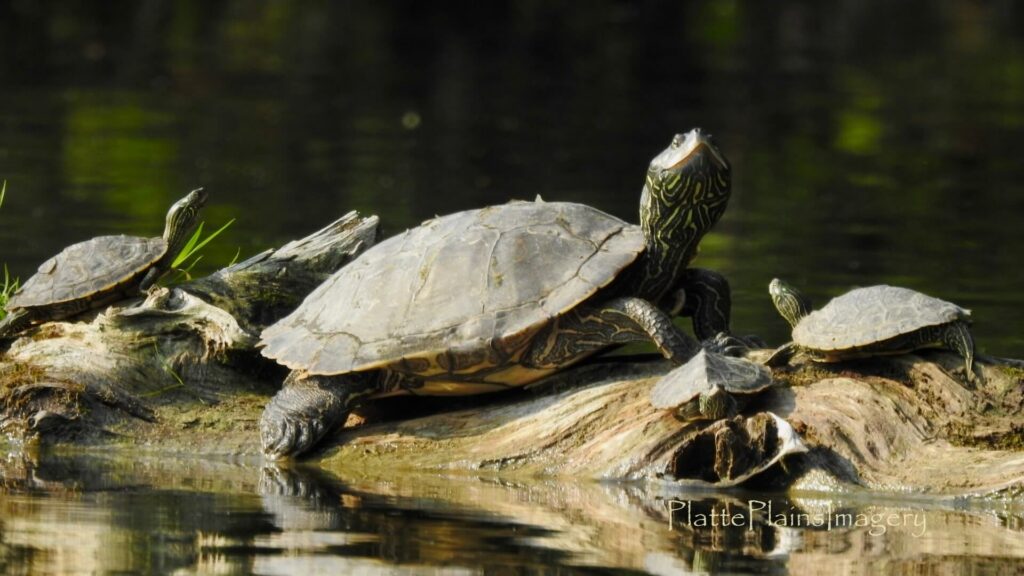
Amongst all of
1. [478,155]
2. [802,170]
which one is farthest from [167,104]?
[802,170]

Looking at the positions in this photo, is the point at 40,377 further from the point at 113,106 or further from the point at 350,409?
the point at 113,106

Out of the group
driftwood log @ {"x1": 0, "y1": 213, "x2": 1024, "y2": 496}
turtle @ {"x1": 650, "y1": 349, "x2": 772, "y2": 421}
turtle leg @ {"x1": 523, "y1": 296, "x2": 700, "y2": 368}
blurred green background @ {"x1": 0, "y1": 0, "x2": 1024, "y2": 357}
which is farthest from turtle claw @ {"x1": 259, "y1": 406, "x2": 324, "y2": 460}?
blurred green background @ {"x1": 0, "y1": 0, "x2": 1024, "y2": 357}

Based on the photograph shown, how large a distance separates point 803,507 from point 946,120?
17.9 meters

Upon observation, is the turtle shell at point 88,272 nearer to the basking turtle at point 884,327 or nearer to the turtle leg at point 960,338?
the basking turtle at point 884,327

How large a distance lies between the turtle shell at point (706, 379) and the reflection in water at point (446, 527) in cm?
33

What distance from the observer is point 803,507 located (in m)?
5.75

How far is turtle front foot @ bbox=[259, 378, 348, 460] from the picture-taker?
21.4 feet

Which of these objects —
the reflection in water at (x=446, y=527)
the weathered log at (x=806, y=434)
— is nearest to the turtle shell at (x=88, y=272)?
the reflection in water at (x=446, y=527)

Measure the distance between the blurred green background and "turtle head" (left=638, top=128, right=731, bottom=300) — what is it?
3.02 metres

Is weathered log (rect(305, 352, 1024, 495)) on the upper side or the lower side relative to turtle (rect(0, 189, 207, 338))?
lower

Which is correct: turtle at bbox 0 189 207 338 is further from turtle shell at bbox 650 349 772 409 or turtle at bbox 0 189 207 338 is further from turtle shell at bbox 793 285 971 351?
turtle shell at bbox 793 285 971 351

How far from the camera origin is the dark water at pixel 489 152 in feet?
17.0

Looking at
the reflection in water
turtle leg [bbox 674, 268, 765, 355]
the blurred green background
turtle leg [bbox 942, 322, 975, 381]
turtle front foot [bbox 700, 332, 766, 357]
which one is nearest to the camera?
the reflection in water

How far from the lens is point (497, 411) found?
6.63 metres
